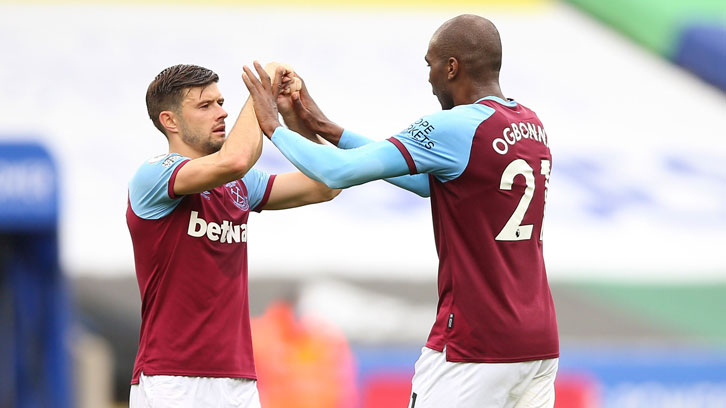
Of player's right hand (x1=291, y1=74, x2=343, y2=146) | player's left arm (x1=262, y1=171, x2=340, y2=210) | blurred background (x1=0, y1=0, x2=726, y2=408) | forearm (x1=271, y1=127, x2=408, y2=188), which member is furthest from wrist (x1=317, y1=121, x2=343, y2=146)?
blurred background (x1=0, y1=0, x2=726, y2=408)

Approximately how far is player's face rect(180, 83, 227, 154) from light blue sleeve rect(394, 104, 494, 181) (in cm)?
79

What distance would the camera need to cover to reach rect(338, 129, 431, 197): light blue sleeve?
512 cm

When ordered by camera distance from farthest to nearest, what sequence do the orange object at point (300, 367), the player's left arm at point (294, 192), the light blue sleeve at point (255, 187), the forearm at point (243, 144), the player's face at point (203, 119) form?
the orange object at point (300, 367) < the player's left arm at point (294, 192) < the light blue sleeve at point (255, 187) < the player's face at point (203, 119) < the forearm at point (243, 144)

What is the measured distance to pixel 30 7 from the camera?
16.3m

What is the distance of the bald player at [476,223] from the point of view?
4.52m

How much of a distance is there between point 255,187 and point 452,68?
40.6 inches

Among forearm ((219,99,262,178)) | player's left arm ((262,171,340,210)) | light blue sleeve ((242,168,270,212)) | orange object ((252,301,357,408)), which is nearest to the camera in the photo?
forearm ((219,99,262,178))

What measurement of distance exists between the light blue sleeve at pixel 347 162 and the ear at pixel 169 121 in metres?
0.53

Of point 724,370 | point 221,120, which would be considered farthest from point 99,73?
point 221,120

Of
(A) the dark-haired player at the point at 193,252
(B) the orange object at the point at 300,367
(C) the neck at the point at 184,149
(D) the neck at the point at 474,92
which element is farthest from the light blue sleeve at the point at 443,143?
(B) the orange object at the point at 300,367

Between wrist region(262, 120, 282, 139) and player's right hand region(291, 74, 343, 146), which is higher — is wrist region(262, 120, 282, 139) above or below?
below

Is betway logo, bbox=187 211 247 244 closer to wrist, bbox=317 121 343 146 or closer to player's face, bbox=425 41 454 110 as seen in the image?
wrist, bbox=317 121 343 146

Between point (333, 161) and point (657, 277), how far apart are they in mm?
9840

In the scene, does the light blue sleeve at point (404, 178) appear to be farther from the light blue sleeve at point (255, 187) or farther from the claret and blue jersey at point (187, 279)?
the claret and blue jersey at point (187, 279)
